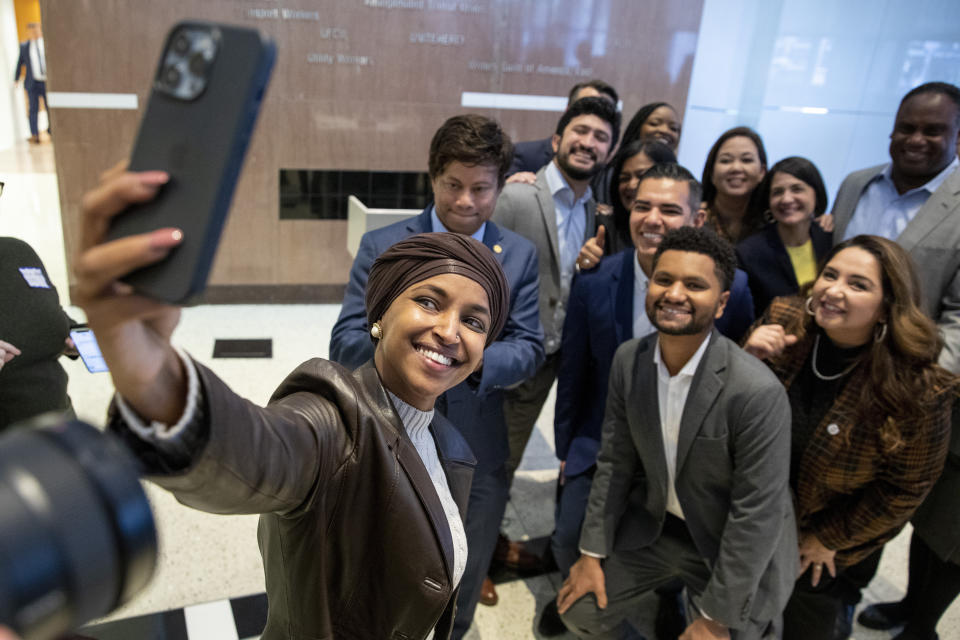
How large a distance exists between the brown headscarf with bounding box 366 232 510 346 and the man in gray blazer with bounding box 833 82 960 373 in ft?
6.48

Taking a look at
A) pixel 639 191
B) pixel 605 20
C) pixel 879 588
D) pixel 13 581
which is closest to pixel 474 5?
pixel 605 20

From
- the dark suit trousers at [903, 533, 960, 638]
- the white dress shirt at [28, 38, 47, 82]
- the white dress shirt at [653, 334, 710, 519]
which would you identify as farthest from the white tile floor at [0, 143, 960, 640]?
the white dress shirt at [28, 38, 47, 82]

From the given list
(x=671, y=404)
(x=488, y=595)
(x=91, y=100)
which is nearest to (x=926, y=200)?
(x=671, y=404)

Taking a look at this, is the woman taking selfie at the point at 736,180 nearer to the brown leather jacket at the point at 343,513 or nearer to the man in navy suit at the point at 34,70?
the brown leather jacket at the point at 343,513

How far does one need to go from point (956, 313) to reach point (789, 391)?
84cm

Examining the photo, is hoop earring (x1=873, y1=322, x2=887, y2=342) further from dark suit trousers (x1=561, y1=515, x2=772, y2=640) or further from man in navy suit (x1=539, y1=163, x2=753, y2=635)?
dark suit trousers (x1=561, y1=515, x2=772, y2=640)

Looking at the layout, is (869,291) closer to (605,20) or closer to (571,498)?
(571,498)

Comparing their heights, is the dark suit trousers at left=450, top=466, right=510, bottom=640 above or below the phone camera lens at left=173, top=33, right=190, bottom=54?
A: below

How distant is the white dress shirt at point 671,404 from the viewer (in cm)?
199

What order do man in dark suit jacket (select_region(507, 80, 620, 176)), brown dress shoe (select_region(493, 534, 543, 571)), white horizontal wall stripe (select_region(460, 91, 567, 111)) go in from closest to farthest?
brown dress shoe (select_region(493, 534, 543, 571)) → man in dark suit jacket (select_region(507, 80, 620, 176)) → white horizontal wall stripe (select_region(460, 91, 567, 111))

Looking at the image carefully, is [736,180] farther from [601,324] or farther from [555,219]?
[601,324]

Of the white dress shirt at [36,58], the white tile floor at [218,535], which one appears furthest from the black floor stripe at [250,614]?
the white dress shirt at [36,58]

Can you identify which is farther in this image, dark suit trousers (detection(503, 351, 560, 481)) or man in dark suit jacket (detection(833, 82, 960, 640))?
dark suit trousers (detection(503, 351, 560, 481))

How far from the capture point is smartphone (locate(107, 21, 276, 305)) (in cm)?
50
